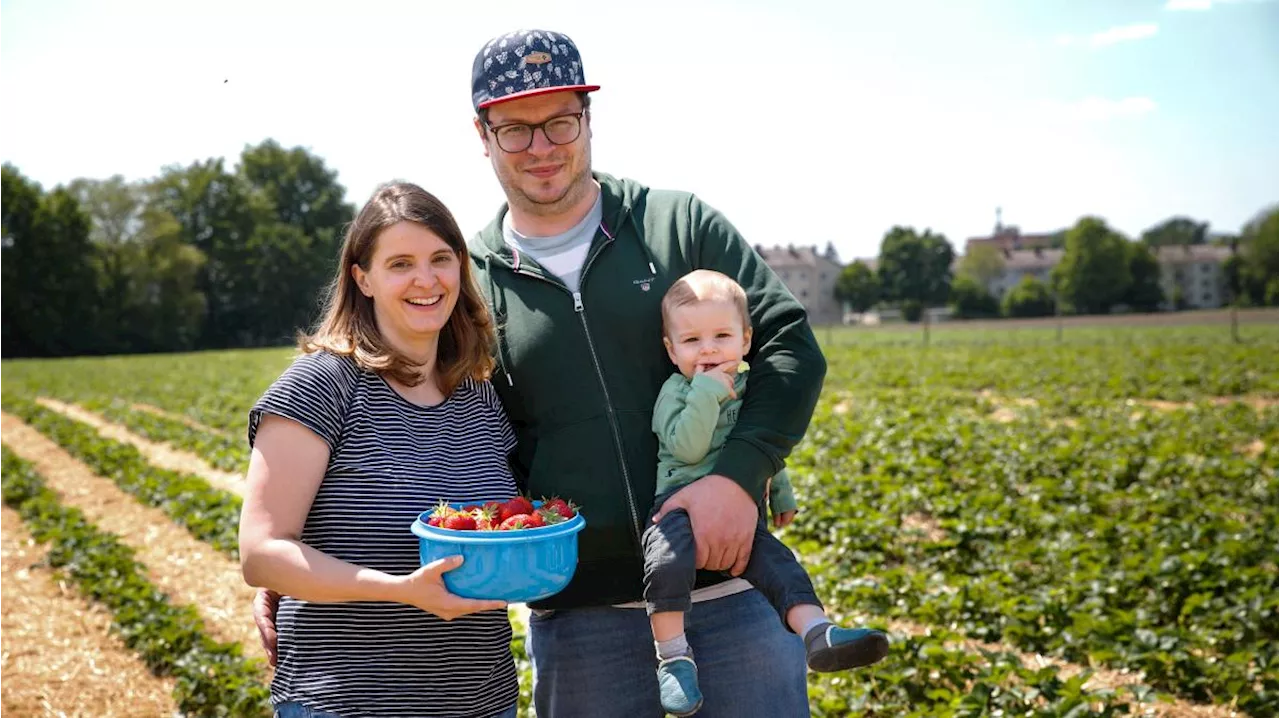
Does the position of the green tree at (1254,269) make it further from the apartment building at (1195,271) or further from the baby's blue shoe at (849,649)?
the apartment building at (1195,271)

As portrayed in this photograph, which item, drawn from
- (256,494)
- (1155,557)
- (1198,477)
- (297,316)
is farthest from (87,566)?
(297,316)

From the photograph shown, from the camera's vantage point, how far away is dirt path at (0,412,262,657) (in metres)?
6.38

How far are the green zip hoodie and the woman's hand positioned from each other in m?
0.49

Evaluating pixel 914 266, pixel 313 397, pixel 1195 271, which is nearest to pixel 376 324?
pixel 313 397

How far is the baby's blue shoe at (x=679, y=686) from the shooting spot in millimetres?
2236

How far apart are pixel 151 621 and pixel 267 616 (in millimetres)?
4068

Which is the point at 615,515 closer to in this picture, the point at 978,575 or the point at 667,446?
the point at 667,446

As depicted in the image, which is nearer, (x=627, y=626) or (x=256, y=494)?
(x=256, y=494)

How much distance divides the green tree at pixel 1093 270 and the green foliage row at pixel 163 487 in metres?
72.1

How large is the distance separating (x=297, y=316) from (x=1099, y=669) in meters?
67.3

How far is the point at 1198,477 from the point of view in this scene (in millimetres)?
8523

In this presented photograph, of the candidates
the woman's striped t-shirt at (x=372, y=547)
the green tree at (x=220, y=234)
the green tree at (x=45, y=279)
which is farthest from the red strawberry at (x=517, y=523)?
the green tree at (x=220, y=234)

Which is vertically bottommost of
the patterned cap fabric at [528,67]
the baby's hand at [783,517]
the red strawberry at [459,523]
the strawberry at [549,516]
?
the baby's hand at [783,517]

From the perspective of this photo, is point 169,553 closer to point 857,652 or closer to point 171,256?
point 857,652
